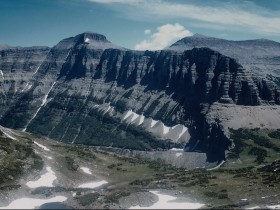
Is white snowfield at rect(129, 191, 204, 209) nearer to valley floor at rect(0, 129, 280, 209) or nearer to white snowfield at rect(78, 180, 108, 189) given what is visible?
valley floor at rect(0, 129, 280, 209)

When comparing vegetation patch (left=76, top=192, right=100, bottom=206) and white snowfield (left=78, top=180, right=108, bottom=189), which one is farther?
white snowfield (left=78, top=180, right=108, bottom=189)

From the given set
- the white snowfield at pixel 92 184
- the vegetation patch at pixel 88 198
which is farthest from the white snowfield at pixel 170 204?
the white snowfield at pixel 92 184

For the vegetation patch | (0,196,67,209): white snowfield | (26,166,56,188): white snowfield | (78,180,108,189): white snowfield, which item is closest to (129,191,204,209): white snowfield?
the vegetation patch

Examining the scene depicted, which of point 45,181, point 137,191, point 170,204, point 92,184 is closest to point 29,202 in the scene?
point 45,181

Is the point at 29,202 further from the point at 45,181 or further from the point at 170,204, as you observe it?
the point at 170,204

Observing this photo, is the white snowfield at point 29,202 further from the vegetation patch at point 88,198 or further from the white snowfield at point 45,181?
the white snowfield at point 45,181

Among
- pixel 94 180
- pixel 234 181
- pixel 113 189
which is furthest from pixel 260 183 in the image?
pixel 94 180

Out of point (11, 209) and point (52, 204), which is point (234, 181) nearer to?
point (52, 204)
